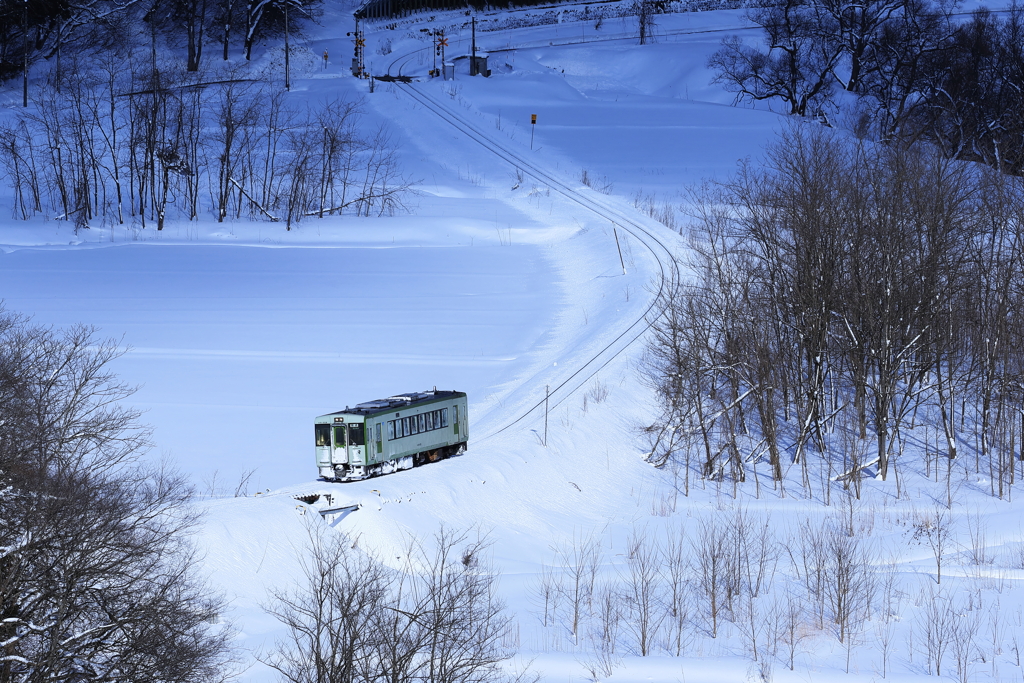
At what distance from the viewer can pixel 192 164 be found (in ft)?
203

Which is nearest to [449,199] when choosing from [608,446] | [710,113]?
[710,113]

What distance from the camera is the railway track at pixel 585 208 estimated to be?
34500 mm

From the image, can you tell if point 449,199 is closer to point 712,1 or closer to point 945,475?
point 945,475

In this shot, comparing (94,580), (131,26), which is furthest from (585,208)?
(131,26)

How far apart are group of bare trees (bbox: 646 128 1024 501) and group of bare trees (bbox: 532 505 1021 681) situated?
27.2ft

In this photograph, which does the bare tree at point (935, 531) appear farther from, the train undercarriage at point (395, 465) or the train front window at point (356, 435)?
the train front window at point (356, 435)

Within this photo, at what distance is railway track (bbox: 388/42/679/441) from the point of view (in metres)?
34.5

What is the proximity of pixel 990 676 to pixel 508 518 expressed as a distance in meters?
A: 11.8

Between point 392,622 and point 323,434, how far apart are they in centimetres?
794

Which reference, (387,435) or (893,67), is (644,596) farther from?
(893,67)

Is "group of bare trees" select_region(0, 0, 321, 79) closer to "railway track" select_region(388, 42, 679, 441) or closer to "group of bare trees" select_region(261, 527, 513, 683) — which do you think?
"railway track" select_region(388, 42, 679, 441)

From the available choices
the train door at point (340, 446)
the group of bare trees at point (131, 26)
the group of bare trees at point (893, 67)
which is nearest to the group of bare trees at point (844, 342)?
the train door at point (340, 446)

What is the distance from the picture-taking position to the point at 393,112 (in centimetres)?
7319

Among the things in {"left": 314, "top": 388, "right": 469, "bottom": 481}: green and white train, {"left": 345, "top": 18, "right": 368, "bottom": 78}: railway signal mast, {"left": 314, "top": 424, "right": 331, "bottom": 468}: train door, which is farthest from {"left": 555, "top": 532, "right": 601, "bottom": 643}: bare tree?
{"left": 345, "top": 18, "right": 368, "bottom": 78}: railway signal mast
